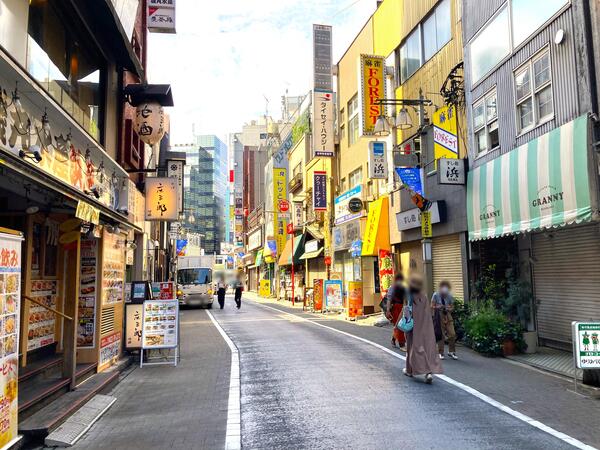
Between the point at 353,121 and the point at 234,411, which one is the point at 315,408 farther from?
the point at 353,121

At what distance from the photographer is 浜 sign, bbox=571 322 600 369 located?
789 centimetres

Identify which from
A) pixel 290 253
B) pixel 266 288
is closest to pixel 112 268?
pixel 290 253

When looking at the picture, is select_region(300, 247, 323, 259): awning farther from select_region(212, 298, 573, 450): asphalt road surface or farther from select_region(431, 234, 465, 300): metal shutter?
select_region(212, 298, 573, 450): asphalt road surface

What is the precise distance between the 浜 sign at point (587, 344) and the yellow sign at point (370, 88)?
45.6ft

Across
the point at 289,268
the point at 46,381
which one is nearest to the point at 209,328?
the point at 46,381

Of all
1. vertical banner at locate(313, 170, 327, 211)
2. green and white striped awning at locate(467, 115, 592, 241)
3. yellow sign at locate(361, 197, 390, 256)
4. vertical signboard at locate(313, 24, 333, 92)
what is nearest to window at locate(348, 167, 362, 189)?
vertical banner at locate(313, 170, 327, 211)

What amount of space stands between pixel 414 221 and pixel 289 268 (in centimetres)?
2605

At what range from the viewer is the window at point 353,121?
26812mm

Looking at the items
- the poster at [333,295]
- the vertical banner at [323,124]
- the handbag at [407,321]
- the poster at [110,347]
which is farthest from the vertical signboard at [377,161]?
the poster at [110,347]

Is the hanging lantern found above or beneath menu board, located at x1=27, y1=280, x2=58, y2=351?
Result: above

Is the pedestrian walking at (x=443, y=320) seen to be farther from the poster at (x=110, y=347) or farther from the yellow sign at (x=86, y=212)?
the yellow sign at (x=86, y=212)

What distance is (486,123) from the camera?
14.5m

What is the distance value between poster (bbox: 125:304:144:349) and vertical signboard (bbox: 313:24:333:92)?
19437 millimetres

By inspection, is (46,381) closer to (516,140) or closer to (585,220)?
(585,220)
